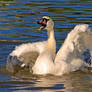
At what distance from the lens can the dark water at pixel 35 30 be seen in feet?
31.7

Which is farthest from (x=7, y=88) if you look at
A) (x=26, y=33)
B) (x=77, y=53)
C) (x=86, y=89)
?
(x=26, y=33)

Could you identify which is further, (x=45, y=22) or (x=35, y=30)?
(x=35, y=30)

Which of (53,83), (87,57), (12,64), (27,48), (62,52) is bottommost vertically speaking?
(53,83)

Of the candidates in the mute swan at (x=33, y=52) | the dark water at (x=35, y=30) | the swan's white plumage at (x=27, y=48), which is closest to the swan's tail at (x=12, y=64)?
the mute swan at (x=33, y=52)

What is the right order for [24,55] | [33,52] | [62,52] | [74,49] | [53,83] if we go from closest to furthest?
[53,83] < [62,52] < [74,49] < [24,55] < [33,52]

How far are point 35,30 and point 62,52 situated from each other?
3.52m

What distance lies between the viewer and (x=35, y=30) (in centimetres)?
1419

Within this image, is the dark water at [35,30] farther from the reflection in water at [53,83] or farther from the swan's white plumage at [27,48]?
the swan's white plumage at [27,48]

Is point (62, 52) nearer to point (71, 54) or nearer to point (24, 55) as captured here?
point (71, 54)

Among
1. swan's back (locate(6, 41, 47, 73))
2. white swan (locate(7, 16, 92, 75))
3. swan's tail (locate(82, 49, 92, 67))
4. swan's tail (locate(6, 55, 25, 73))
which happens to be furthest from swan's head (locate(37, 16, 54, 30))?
swan's tail (locate(82, 49, 92, 67))

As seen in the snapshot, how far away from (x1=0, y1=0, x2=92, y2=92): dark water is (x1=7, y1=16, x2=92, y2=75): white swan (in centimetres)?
21

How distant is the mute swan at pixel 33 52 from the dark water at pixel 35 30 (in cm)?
38

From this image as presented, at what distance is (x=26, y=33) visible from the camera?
1394 centimetres

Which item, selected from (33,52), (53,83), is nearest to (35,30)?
(33,52)
